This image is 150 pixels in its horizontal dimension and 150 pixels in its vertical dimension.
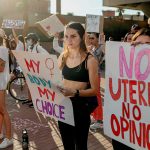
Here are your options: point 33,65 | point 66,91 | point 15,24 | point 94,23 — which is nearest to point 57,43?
point 94,23

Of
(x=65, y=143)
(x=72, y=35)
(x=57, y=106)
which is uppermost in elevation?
(x=72, y=35)

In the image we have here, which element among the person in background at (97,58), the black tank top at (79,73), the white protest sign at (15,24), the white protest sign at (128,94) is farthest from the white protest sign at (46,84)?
the white protest sign at (15,24)

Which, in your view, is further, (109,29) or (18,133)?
(109,29)

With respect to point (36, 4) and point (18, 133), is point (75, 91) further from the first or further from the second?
point (36, 4)

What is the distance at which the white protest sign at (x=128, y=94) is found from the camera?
8.89ft

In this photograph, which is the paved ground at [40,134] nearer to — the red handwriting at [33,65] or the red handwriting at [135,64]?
the red handwriting at [33,65]

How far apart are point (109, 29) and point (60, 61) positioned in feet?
102

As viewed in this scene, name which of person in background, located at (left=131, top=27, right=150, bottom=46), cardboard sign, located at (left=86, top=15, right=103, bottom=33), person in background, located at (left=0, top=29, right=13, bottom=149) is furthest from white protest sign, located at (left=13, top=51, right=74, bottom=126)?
cardboard sign, located at (left=86, top=15, right=103, bottom=33)

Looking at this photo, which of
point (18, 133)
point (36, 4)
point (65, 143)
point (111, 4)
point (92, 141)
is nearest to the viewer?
point (65, 143)

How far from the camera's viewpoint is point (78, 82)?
11.1 ft

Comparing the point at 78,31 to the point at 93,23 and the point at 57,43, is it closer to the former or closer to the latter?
the point at 57,43

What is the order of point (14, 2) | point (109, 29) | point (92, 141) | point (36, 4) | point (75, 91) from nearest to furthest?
point (75, 91)
point (92, 141)
point (109, 29)
point (14, 2)
point (36, 4)

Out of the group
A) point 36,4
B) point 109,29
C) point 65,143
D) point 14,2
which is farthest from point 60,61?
point 36,4

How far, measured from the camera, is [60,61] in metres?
3.60
